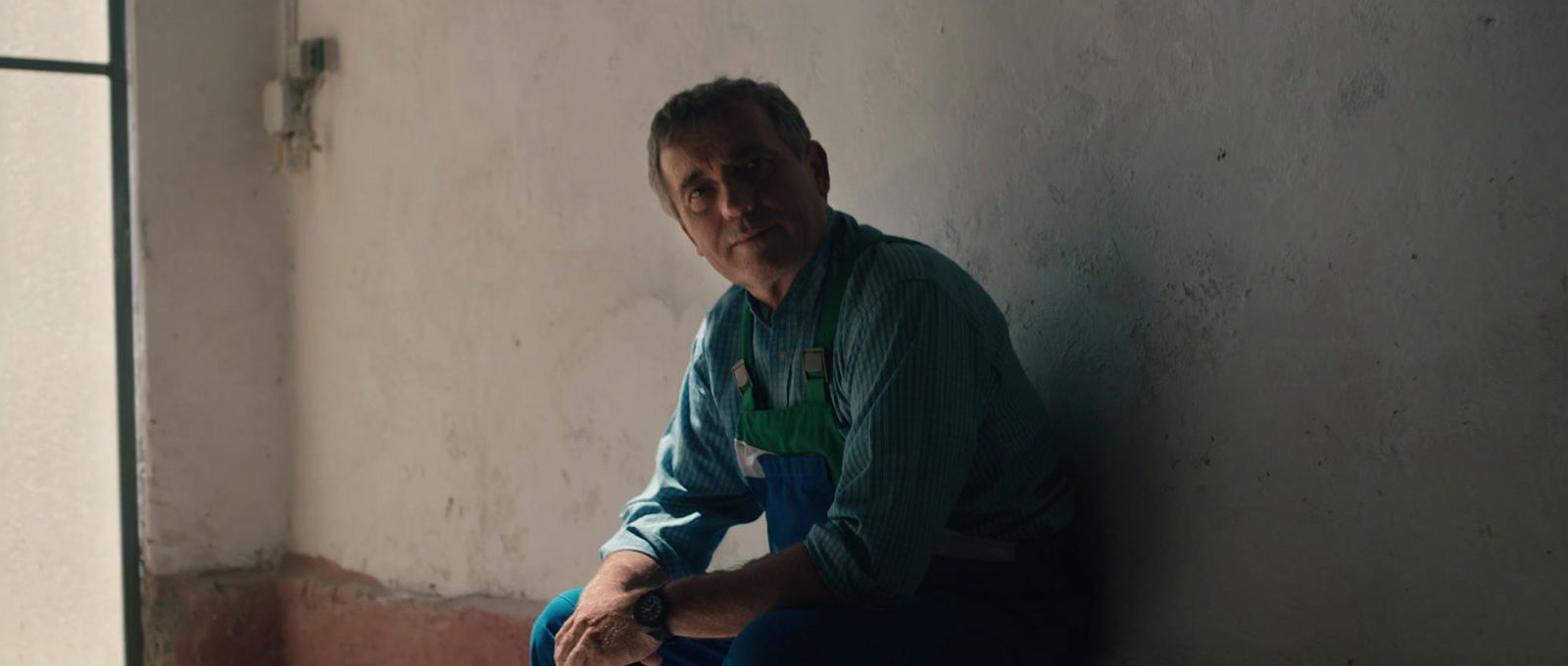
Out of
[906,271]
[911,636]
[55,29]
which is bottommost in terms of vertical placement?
[911,636]

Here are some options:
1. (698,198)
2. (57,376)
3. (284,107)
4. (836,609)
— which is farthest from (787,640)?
(57,376)

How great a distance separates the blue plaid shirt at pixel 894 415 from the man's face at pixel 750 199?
0.13 feet

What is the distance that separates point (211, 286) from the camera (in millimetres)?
4324

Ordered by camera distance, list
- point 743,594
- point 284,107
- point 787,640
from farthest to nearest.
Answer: point 284,107, point 743,594, point 787,640

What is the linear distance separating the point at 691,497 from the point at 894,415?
634 millimetres

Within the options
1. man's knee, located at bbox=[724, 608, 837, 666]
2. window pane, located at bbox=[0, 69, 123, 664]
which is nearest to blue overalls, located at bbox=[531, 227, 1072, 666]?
man's knee, located at bbox=[724, 608, 837, 666]

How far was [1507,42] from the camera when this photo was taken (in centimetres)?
176

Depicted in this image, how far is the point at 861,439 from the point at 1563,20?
989 millimetres

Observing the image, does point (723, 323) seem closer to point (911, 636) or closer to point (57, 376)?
point (911, 636)

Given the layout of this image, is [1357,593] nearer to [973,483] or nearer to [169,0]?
[973,483]

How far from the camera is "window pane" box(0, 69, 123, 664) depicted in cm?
414

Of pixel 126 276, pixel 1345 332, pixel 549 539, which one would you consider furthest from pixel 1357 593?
pixel 126 276

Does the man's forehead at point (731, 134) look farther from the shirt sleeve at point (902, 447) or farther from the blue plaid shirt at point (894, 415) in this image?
the shirt sleeve at point (902, 447)

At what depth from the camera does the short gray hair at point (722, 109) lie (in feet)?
7.52
